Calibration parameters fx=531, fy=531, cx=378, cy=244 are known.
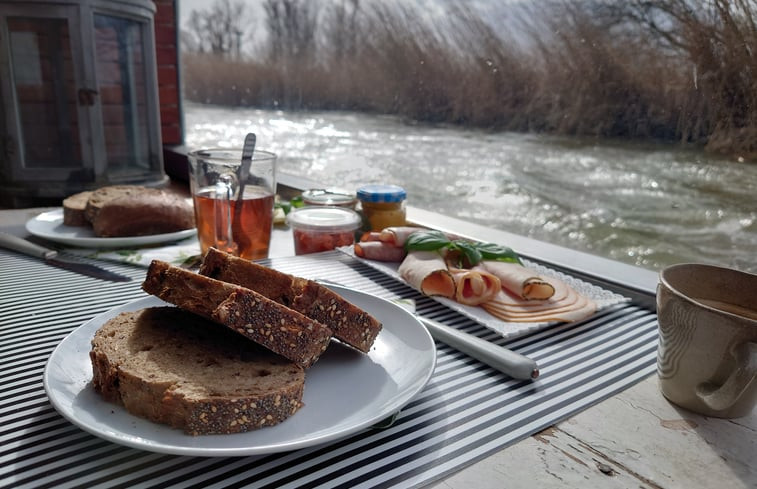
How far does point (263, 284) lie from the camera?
1.90ft

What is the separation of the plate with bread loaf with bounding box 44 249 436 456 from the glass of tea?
1.02 ft

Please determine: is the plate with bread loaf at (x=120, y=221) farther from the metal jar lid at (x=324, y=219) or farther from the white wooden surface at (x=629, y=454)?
the white wooden surface at (x=629, y=454)

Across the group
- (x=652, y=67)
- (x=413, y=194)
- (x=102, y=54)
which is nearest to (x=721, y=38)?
(x=652, y=67)

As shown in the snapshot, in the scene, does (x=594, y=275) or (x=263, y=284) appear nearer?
(x=263, y=284)

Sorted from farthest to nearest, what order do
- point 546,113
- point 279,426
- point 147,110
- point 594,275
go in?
point 147,110, point 546,113, point 594,275, point 279,426

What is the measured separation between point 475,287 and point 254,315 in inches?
14.2

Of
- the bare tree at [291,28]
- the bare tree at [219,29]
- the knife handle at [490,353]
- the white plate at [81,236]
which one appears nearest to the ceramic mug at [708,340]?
the knife handle at [490,353]

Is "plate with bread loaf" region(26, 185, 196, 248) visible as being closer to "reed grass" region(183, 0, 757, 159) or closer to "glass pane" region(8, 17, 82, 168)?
"glass pane" region(8, 17, 82, 168)

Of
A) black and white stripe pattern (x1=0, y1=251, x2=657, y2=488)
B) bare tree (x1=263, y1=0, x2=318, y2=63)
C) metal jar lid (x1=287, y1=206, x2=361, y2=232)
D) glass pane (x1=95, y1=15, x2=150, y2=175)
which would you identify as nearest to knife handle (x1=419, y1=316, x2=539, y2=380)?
black and white stripe pattern (x1=0, y1=251, x2=657, y2=488)

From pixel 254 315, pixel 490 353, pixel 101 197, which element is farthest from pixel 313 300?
pixel 101 197

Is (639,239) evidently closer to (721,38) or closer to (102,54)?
(721,38)

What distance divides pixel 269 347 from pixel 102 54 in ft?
5.25

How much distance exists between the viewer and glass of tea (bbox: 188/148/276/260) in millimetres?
929

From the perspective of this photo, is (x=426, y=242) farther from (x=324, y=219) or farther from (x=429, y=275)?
(x=324, y=219)
